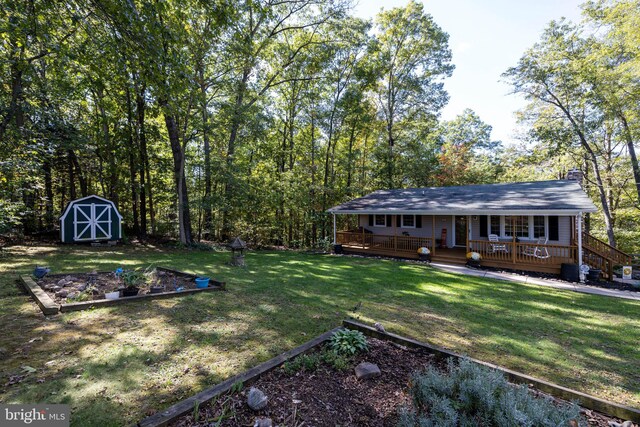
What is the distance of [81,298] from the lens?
4.86 meters

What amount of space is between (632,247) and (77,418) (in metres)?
25.8

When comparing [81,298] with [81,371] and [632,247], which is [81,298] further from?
[632,247]

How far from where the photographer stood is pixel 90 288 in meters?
5.18

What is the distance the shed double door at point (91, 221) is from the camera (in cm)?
1264

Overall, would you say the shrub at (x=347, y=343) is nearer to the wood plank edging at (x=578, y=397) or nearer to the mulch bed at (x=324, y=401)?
the mulch bed at (x=324, y=401)

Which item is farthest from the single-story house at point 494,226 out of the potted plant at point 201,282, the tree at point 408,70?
the potted plant at point 201,282

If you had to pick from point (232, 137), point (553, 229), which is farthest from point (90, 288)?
point (553, 229)

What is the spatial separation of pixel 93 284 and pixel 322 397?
5.85 m

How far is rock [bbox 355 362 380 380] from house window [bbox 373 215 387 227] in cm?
1339

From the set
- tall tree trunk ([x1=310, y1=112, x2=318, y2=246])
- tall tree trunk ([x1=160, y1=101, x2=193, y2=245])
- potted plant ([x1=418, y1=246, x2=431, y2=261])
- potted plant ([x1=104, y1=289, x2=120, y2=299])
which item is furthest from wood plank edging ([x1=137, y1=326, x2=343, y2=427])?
tall tree trunk ([x1=310, y1=112, x2=318, y2=246])

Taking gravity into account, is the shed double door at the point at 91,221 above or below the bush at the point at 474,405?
above

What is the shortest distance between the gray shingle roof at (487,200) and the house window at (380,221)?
1054 millimetres

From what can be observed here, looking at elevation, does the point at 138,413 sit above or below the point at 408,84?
below

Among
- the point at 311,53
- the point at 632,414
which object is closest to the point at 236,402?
the point at 632,414
